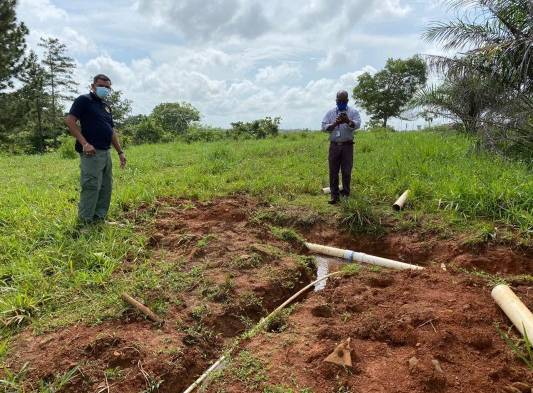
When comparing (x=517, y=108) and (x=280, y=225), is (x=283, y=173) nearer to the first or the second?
(x=280, y=225)

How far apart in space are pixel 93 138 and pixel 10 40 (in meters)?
20.0

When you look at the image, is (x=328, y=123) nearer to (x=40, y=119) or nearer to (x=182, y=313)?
(x=182, y=313)

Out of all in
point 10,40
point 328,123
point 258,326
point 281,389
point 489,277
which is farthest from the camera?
point 10,40

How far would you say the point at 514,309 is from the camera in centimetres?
334

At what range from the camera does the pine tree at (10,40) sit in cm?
1997

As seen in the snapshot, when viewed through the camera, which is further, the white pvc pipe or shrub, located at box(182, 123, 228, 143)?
shrub, located at box(182, 123, 228, 143)

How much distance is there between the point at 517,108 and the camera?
28.3 feet

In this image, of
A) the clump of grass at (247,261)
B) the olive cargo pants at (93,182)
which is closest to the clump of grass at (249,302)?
the clump of grass at (247,261)

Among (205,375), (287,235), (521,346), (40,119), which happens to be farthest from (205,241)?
(40,119)

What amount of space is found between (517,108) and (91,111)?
795 cm

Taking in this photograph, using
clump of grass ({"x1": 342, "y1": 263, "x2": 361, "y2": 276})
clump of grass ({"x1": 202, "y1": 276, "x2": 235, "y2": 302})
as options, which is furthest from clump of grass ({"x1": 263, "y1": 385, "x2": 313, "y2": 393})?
clump of grass ({"x1": 342, "y1": 263, "x2": 361, "y2": 276})

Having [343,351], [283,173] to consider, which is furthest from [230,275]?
[283,173]

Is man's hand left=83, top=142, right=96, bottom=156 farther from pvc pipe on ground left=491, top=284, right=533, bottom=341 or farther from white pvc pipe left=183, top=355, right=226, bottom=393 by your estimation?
pvc pipe on ground left=491, top=284, right=533, bottom=341

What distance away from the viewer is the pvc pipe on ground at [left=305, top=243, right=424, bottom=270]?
4.76m
